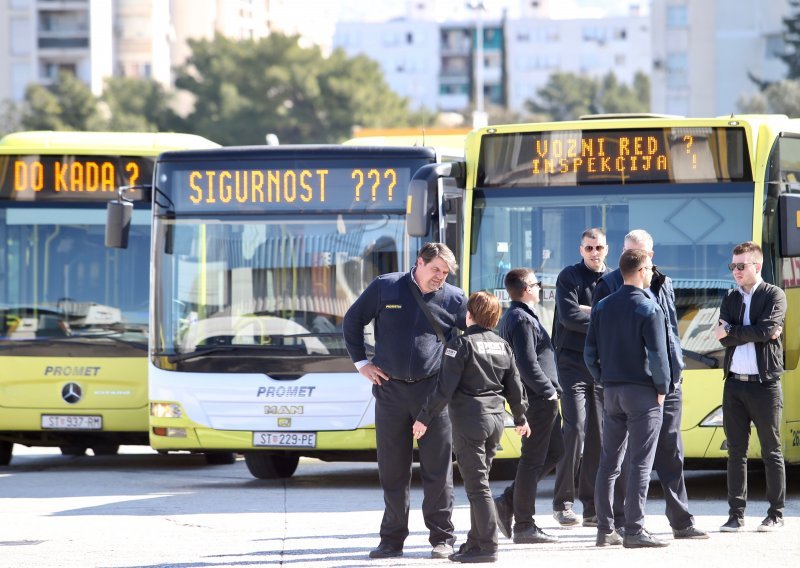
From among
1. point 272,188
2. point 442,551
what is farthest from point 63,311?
point 442,551

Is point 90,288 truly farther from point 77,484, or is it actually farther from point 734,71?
point 734,71

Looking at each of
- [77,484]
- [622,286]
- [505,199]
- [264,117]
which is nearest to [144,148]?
[77,484]

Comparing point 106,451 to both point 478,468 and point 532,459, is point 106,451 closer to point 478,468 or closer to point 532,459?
point 532,459

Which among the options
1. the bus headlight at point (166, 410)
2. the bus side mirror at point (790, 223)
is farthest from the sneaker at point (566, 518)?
the bus headlight at point (166, 410)

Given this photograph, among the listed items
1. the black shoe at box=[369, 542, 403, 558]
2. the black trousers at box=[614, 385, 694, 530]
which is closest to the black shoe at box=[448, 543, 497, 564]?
the black shoe at box=[369, 542, 403, 558]

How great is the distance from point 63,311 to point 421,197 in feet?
15.2

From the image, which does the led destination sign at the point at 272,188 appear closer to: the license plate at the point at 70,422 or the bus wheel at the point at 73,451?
the license plate at the point at 70,422

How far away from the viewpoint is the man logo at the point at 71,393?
50.0 feet

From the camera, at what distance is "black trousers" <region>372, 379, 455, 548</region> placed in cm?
940

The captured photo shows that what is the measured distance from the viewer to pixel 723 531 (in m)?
10.2

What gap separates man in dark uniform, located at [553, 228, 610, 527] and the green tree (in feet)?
191

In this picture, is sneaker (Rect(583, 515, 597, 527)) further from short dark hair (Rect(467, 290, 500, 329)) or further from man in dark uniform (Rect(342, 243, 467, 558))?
short dark hair (Rect(467, 290, 500, 329))

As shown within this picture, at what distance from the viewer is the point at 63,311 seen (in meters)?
15.3

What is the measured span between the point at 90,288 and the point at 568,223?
487 centimetres
